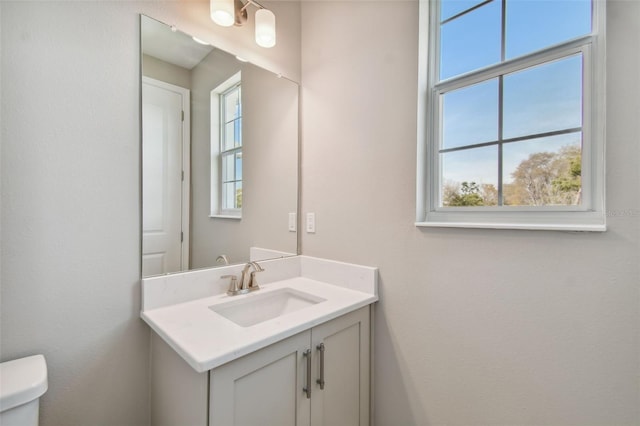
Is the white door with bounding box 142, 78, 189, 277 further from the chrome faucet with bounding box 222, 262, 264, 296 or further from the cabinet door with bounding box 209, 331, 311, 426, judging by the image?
the cabinet door with bounding box 209, 331, 311, 426

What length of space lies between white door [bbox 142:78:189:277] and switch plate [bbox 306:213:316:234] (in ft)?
2.20

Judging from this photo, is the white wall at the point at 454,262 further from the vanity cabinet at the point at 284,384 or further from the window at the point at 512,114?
the vanity cabinet at the point at 284,384

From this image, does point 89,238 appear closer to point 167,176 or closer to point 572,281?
point 167,176

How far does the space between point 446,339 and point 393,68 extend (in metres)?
1.22

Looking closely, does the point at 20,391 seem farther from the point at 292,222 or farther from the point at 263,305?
the point at 292,222

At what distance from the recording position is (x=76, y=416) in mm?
998

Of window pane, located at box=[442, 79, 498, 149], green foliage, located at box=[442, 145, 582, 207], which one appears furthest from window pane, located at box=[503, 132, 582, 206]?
window pane, located at box=[442, 79, 498, 149]

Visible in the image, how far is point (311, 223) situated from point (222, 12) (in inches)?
43.9

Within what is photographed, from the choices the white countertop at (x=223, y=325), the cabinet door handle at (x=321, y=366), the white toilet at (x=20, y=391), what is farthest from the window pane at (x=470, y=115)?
the white toilet at (x=20, y=391)

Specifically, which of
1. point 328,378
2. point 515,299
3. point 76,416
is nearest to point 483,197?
point 515,299

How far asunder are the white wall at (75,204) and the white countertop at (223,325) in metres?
0.21

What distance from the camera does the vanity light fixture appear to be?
1256mm

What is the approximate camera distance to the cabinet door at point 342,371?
1059 millimetres

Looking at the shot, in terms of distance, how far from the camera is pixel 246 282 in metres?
1.39
